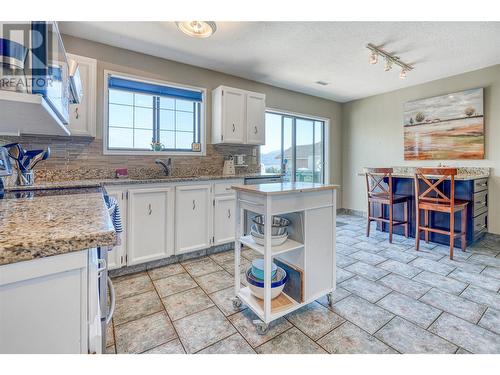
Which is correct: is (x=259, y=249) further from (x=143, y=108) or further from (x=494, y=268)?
(x=494, y=268)

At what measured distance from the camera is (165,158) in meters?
3.30

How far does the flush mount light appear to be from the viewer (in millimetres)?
2309

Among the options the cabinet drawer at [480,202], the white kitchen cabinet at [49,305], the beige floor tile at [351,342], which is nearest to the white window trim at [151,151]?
the white kitchen cabinet at [49,305]

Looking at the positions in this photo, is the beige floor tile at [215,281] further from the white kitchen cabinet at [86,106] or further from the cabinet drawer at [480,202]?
the cabinet drawer at [480,202]

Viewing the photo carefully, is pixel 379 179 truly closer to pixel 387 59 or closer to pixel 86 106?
pixel 387 59

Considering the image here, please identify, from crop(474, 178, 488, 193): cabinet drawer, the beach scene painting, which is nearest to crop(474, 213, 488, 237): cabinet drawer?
crop(474, 178, 488, 193): cabinet drawer

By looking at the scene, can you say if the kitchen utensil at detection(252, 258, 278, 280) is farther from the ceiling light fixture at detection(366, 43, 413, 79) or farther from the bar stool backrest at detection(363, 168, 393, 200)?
the ceiling light fixture at detection(366, 43, 413, 79)

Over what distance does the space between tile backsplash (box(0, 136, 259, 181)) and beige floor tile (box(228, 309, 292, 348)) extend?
2.11m

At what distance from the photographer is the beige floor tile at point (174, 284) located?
88.6 inches

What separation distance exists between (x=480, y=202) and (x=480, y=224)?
0.31 meters

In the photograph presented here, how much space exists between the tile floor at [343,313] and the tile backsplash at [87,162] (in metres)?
1.24

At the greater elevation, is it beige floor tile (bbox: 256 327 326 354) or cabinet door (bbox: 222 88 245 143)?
cabinet door (bbox: 222 88 245 143)

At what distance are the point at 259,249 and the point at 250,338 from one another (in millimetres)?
578
